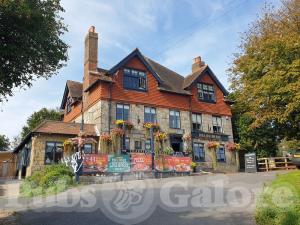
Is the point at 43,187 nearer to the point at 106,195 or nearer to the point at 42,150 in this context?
the point at 106,195

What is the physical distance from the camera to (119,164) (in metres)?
23.0

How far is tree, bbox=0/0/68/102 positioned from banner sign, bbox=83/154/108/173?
9228mm

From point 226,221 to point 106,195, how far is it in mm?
7086

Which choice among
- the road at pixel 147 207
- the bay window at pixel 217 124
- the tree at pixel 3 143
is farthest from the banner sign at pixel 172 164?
the tree at pixel 3 143

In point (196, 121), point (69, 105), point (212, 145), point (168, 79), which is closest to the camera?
point (212, 145)

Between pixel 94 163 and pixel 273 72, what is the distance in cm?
1667

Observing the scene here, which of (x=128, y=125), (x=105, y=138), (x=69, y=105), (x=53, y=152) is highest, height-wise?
(x=69, y=105)

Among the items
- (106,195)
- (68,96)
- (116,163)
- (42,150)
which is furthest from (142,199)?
(68,96)

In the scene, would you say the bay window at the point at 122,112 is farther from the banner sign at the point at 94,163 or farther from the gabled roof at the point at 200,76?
the gabled roof at the point at 200,76

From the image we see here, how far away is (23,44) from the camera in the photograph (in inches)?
452

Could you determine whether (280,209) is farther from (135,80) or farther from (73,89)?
(73,89)

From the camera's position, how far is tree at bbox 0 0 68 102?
36.2ft

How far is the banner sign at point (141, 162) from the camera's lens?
23797 millimetres

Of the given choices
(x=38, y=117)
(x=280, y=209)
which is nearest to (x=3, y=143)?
(x=38, y=117)
